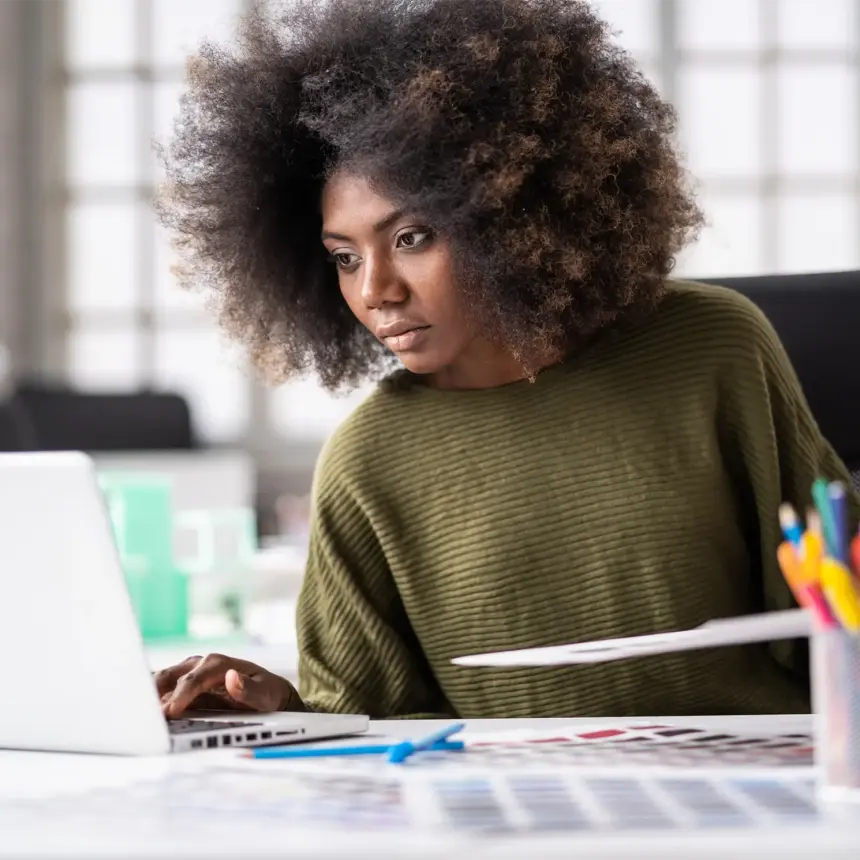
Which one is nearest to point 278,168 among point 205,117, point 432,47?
point 205,117

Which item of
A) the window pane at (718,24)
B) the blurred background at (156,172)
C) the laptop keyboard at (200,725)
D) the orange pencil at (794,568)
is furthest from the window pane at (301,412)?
the orange pencil at (794,568)

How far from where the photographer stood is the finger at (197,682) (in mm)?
1134

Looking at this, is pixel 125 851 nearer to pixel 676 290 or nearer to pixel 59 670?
pixel 59 670

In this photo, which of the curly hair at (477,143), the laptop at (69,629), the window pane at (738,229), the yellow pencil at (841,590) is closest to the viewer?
the yellow pencil at (841,590)

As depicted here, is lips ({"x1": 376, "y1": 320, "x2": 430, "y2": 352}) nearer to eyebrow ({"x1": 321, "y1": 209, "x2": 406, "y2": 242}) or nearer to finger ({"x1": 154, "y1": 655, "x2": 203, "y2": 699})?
eyebrow ({"x1": 321, "y1": 209, "x2": 406, "y2": 242})

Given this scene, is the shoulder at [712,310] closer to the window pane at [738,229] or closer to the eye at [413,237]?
the eye at [413,237]

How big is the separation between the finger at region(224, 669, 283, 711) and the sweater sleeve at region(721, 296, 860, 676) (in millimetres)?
498

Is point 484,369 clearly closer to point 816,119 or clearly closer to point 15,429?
point 15,429

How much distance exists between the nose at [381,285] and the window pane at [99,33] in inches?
188

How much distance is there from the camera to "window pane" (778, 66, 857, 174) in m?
5.63

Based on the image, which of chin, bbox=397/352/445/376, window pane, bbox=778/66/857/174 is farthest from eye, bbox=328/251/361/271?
window pane, bbox=778/66/857/174

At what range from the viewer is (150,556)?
80.6 inches

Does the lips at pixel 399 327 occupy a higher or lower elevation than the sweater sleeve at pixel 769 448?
higher

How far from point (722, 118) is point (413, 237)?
4589 mm
